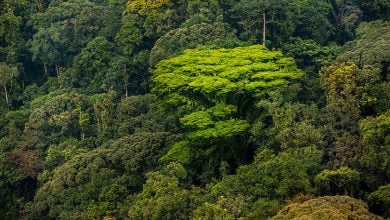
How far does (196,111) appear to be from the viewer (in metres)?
23.7

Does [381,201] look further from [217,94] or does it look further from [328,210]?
[217,94]

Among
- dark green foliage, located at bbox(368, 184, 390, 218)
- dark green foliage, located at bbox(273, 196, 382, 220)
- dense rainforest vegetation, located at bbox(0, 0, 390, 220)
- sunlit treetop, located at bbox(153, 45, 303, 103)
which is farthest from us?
sunlit treetop, located at bbox(153, 45, 303, 103)

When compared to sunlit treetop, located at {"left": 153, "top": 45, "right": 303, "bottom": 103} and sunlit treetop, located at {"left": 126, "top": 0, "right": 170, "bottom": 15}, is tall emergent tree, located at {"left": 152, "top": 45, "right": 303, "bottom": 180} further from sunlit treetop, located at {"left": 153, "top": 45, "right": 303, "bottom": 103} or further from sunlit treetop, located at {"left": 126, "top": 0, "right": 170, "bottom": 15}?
sunlit treetop, located at {"left": 126, "top": 0, "right": 170, "bottom": 15}

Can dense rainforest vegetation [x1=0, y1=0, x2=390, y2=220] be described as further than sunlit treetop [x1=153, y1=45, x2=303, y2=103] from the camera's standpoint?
No

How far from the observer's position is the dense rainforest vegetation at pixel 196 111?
768 inches

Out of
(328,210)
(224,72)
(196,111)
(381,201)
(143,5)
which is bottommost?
(381,201)

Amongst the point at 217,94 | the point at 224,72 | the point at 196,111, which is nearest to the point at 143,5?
the point at 224,72

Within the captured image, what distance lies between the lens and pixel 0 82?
3509 centimetres

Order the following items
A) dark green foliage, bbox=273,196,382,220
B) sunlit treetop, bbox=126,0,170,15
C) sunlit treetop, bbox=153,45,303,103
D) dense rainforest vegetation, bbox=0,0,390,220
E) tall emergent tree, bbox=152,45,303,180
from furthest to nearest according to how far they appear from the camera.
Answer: sunlit treetop, bbox=126,0,170,15
sunlit treetop, bbox=153,45,303,103
tall emergent tree, bbox=152,45,303,180
dense rainforest vegetation, bbox=0,0,390,220
dark green foliage, bbox=273,196,382,220

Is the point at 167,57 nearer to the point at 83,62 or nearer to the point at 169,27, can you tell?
the point at 169,27

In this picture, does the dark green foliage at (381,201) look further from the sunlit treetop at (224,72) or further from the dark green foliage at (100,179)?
the dark green foliage at (100,179)

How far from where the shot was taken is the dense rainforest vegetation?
64.0 feet

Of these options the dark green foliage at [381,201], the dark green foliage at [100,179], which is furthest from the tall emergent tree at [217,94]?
the dark green foliage at [381,201]

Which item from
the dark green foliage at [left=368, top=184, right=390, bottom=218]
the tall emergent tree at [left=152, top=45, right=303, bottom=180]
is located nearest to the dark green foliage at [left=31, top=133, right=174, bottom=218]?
the tall emergent tree at [left=152, top=45, right=303, bottom=180]
